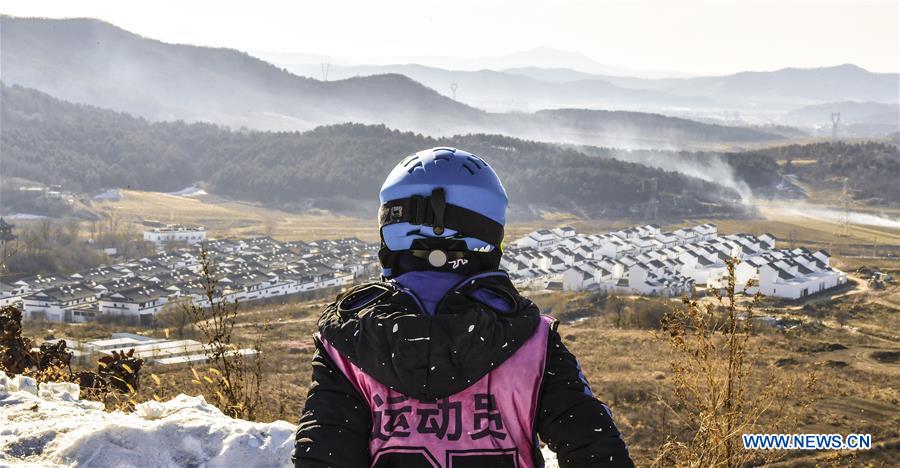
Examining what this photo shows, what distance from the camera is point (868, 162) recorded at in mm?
93125

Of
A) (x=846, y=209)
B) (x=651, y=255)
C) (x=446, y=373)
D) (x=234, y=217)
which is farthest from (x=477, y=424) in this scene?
(x=846, y=209)

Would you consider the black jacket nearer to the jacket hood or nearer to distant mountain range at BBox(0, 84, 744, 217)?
the jacket hood

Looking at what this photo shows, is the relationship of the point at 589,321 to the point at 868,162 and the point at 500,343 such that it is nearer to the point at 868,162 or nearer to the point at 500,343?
the point at 500,343

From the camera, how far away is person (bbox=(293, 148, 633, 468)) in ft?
5.71

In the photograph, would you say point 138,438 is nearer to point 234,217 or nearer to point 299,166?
point 234,217

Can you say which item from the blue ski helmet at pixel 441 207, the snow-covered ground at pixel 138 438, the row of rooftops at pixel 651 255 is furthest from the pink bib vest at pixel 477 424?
the row of rooftops at pixel 651 255

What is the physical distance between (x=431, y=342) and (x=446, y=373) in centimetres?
8

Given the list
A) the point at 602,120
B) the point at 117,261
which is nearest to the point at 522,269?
the point at 117,261

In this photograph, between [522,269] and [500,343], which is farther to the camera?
[522,269]

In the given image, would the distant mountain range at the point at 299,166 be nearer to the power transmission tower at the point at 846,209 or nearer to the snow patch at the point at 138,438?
the power transmission tower at the point at 846,209

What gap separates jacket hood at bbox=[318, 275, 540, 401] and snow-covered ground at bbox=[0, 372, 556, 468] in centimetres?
166

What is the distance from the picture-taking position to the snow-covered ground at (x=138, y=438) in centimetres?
303

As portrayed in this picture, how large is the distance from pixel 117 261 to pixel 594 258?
31062 millimetres

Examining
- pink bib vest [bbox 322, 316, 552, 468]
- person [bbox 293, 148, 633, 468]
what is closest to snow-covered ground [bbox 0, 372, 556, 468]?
person [bbox 293, 148, 633, 468]
